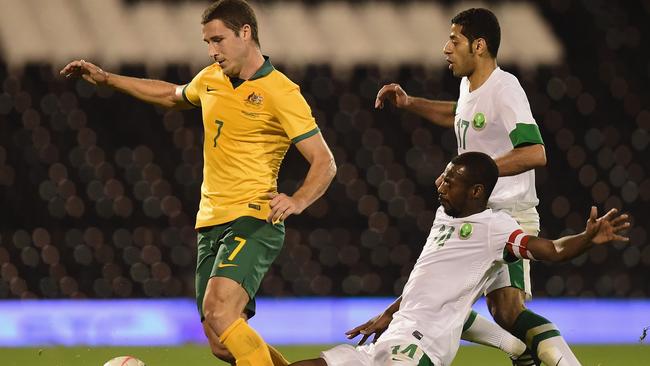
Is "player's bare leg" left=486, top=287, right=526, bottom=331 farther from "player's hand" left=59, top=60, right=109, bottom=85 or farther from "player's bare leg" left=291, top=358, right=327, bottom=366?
"player's hand" left=59, top=60, right=109, bottom=85

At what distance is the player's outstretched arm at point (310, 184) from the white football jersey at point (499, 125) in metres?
0.63

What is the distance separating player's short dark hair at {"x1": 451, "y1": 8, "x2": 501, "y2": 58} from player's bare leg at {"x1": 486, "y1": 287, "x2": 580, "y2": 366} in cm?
90

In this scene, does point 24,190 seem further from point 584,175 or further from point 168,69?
point 584,175

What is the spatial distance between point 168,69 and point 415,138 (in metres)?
1.99

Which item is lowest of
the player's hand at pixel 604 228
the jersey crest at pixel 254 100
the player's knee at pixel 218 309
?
the player's knee at pixel 218 309

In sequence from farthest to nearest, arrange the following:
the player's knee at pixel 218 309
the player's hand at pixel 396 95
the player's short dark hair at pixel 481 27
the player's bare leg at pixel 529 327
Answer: the player's hand at pixel 396 95
the player's short dark hair at pixel 481 27
the player's bare leg at pixel 529 327
the player's knee at pixel 218 309

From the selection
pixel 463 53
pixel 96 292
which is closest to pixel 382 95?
pixel 463 53

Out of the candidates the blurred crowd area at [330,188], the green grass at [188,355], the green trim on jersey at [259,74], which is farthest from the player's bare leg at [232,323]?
the blurred crowd area at [330,188]

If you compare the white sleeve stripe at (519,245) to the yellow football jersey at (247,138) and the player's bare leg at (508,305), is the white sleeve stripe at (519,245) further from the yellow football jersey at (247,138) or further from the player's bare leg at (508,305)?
the yellow football jersey at (247,138)

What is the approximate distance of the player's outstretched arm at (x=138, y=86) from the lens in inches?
160

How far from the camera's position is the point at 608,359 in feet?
18.8

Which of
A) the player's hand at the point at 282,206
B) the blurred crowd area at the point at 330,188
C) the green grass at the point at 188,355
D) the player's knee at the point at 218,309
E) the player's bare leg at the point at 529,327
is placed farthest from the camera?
the blurred crowd area at the point at 330,188

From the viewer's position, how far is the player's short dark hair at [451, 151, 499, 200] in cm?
360

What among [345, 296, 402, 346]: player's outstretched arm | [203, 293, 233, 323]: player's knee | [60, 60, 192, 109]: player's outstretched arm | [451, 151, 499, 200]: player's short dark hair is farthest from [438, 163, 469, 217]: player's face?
[60, 60, 192, 109]: player's outstretched arm
